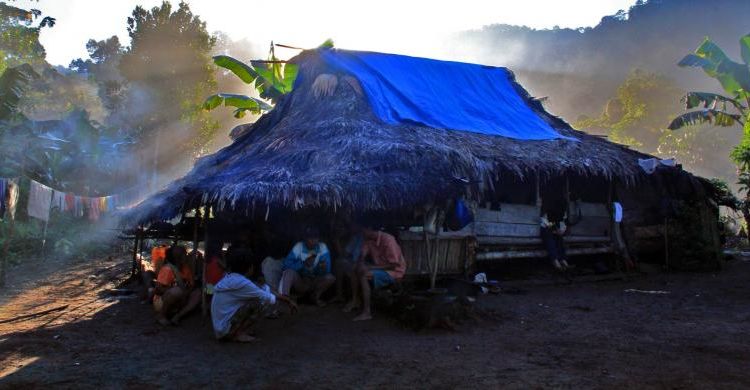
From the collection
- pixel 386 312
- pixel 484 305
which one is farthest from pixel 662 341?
pixel 386 312

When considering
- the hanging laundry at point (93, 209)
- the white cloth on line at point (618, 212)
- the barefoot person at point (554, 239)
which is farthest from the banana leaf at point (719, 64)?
the hanging laundry at point (93, 209)

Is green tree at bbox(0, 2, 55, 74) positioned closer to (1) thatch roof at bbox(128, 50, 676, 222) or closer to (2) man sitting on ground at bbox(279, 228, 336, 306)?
(1) thatch roof at bbox(128, 50, 676, 222)

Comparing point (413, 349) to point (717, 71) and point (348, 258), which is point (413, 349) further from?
point (717, 71)

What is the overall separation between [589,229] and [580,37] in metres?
46.1

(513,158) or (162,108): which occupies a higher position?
(162,108)

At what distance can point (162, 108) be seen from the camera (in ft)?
79.4

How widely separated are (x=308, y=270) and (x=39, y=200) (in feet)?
24.9

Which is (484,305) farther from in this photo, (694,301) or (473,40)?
(473,40)

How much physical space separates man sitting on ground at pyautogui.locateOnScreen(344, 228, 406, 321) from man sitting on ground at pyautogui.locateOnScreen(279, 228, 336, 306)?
473 mm

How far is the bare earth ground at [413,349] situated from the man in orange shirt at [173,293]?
0.58 feet

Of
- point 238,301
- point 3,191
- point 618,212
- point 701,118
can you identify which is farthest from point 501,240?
point 701,118

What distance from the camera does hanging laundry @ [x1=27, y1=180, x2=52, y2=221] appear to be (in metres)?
11.4

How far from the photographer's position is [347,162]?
26.2 feet

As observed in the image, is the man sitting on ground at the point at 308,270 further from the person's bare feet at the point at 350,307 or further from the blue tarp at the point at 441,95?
the blue tarp at the point at 441,95
